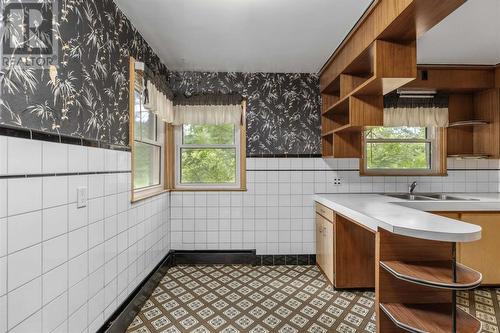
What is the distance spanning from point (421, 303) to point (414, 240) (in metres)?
0.42

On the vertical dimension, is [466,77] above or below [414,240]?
above

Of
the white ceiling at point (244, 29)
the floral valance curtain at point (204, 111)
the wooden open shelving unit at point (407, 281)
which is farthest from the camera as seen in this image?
the floral valance curtain at point (204, 111)

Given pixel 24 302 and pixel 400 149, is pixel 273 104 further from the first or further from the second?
pixel 24 302

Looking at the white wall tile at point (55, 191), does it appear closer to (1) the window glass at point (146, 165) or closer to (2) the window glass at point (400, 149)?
(1) the window glass at point (146, 165)

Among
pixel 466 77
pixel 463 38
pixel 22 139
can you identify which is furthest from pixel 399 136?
pixel 22 139

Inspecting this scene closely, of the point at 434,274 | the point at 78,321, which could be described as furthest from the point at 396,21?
the point at 78,321

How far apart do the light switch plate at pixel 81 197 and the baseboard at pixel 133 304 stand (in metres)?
0.88

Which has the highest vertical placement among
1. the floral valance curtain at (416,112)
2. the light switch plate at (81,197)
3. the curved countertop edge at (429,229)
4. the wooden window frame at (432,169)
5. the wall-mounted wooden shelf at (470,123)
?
the floral valance curtain at (416,112)

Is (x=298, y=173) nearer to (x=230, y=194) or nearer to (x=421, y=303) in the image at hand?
(x=230, y=194)

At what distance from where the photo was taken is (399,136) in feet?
11.5

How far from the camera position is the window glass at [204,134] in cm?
358

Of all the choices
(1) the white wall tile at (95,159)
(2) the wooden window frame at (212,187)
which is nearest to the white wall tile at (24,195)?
(1) the white wall tile at (95,159)

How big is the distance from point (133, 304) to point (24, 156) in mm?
1614
